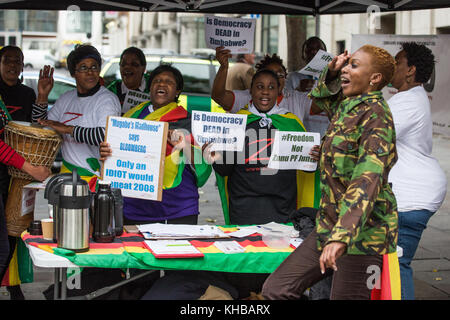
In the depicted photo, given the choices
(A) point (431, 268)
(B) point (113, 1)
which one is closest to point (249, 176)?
(A) point (431, 268)

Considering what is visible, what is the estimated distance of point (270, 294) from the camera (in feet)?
11.2

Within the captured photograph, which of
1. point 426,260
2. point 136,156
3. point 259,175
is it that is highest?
point 136,156

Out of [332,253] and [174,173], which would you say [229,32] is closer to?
[174,173]

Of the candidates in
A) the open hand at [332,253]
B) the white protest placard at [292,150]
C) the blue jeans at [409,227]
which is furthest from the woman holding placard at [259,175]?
the open hand at [332,253]

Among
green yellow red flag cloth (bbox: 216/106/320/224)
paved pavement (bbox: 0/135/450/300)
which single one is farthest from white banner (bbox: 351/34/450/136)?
green yellow red flag cloth (bbox: 216/106/320/224)

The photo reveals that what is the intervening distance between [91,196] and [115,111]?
4.17 ft

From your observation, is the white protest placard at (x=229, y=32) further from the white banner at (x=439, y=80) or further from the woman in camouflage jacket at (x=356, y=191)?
the woman in camouflage jacket at (x=356, y=191)

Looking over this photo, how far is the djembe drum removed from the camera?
177 inches

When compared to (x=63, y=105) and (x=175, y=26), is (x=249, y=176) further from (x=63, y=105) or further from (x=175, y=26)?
(x=175, y=26)

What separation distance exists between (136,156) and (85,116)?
3.05 ft

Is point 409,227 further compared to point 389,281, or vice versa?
point 409,227

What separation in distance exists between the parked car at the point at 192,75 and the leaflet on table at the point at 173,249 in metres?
9.26

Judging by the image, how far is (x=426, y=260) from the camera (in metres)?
6.80

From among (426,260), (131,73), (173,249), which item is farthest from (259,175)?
(426,260)
